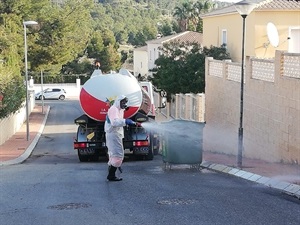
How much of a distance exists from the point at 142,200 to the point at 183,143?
15.9 feet

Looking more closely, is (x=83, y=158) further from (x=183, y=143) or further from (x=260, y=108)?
(x=260, y=108)

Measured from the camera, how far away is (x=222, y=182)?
11781 millimetres

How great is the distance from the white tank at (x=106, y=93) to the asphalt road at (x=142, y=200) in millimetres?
3928

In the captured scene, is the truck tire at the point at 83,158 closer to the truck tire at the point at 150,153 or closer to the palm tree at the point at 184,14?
the truck tire at the point at 150,153

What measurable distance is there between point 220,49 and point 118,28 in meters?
86.9

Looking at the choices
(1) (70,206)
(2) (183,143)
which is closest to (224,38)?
(2) (183,143)

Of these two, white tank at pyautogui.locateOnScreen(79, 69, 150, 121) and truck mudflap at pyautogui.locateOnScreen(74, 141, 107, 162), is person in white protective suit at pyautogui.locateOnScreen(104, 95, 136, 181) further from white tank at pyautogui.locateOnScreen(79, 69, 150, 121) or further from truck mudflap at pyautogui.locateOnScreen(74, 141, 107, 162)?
truck mudflap at pyautogui.locateOnScreen(74, 141, 107, 162)

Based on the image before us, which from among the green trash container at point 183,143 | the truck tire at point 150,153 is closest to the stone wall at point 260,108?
the green trash container at point 183,143

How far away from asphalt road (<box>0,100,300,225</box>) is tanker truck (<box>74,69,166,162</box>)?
3980mm

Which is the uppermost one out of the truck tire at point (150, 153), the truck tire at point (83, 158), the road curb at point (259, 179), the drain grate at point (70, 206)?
the drain grate at point (70, 206)

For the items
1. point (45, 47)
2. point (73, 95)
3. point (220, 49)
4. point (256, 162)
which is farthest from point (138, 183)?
point (73, 95)

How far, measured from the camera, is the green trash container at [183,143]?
14289 mm

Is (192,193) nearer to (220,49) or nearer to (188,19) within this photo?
(220,49)

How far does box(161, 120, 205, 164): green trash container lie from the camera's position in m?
14.3
